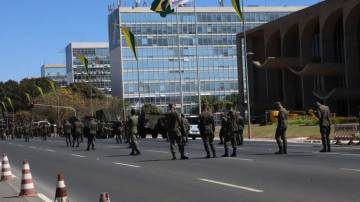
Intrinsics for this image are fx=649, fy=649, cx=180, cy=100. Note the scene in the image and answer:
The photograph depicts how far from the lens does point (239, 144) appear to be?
105 ft

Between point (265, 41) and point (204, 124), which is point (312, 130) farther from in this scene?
point (265, 41)

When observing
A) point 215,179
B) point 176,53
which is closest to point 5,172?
point 215,179

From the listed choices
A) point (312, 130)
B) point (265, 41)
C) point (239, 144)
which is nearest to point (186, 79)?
point (265, 41)

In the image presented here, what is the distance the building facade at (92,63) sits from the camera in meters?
169

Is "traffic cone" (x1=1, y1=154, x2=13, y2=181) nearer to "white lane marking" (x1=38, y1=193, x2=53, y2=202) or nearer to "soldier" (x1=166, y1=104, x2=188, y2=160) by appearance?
"white lane marking" (x1=38, y1=193, x2=53, y2=202)

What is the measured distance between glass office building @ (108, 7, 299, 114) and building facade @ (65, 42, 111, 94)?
3808 cm

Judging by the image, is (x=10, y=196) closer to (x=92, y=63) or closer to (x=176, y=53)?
(x=176, y=53)

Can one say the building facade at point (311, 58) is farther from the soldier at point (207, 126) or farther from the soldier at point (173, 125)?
the soldier at point (173, 125)

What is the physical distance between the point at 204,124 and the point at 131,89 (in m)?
106

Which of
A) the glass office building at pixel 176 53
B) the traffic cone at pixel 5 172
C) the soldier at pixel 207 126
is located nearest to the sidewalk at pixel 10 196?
the traffic cone at pixel 5 172

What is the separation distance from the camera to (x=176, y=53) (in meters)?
125

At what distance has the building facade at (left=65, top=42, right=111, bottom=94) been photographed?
169 m

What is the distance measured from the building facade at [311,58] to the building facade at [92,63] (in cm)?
8083

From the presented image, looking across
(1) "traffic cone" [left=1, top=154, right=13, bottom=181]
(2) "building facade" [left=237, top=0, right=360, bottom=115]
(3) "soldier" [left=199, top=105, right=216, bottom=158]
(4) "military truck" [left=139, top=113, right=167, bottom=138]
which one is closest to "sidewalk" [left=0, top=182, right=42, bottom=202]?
(1) "traffic cone" [left=1, top=154, right=13, bottom=181]
